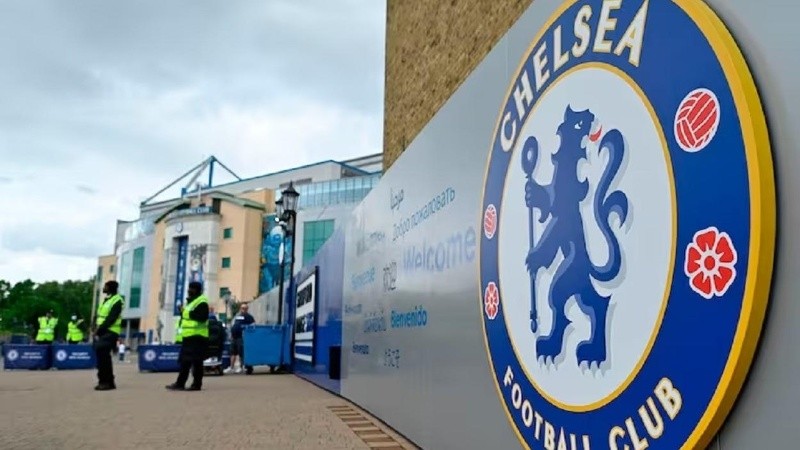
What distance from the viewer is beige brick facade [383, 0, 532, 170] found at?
27.6 ft

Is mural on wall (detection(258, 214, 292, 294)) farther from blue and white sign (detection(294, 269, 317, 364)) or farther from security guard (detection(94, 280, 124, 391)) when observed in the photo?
security guard (detection(94, 280, 124, 391))

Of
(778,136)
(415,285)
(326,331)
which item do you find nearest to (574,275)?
(778,136)

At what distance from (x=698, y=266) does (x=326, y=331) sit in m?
9.00

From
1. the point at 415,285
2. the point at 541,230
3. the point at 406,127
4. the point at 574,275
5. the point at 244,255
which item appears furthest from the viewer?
the point at 244,255

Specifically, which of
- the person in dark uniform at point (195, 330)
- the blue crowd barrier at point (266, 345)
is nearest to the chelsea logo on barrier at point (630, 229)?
the person in dark uniform at point (195, 330)

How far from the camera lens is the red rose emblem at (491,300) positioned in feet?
11.8

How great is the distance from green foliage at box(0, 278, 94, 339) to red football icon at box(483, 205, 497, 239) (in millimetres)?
97291

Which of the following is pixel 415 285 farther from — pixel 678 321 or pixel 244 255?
pixel 244 255

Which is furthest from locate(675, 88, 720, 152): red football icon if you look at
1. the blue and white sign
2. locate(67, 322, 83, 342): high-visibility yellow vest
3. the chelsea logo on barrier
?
locate(67, 322, 83, 342): high-visibility yellow vest

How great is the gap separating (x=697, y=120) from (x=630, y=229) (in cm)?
52

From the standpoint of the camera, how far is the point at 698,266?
193 cm

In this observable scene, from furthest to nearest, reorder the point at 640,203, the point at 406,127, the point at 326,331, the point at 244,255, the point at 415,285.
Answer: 1. the point at 244,255
2. the point at 406,127
3. the point at 326,331
4. the point at 415,285
5. the point at 640,203

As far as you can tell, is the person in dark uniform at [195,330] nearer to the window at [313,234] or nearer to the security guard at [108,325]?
the security guard at [108,325]

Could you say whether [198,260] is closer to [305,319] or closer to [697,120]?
[305,319]
